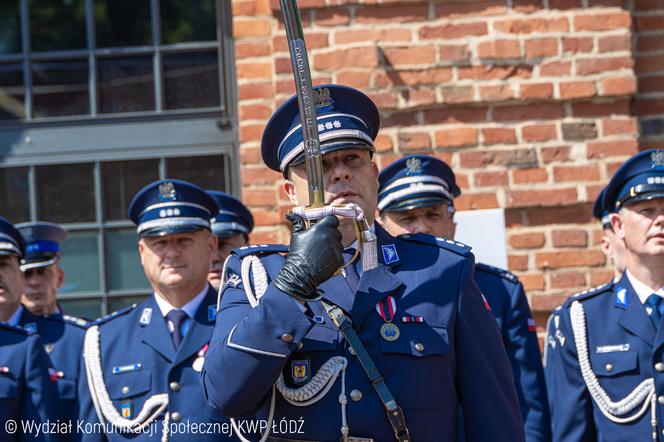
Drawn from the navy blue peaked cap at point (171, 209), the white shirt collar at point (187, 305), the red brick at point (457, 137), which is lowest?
the white shirt collar at point (187, 305)

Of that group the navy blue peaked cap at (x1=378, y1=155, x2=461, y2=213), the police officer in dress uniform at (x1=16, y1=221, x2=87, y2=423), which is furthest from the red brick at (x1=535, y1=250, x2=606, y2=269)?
the police officer in dress uniform at (x1=16, y1=221, x2=87, y2=423)

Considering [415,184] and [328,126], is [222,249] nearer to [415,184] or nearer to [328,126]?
[415,184]

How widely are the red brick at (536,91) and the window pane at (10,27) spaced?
2.82 m

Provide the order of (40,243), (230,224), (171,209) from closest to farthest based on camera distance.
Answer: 1. (171,209)
2. (230,224)
3. (40,243)

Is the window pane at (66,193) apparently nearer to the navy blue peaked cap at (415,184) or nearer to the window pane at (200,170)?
the window pane at (200,170)

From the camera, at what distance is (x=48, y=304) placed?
5645mm

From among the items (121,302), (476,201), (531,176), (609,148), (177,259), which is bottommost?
(177,259)

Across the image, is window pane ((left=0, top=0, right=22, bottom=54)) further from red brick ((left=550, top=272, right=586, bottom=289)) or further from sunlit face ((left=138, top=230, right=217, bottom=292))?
red brick ((left=550, top=272, right=586, bottom=289))

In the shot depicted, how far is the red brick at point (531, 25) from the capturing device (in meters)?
5.32

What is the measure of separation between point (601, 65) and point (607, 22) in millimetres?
215

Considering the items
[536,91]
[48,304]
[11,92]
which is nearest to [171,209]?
[48,304]

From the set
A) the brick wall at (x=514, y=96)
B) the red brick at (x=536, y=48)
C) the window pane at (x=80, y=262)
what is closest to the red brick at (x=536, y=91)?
the brick wall at (x=514, y=96)

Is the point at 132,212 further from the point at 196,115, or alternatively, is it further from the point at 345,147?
the point at 345,147

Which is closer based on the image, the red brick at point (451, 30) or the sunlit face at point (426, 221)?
the sunlit face at point (426, 221)
